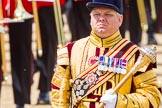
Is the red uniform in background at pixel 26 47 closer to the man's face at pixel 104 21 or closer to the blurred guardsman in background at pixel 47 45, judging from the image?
the blurred guardsman in background at pixel 47 45

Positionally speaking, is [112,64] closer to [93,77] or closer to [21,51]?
[93,77]

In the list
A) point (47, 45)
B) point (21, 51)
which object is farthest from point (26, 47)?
point (47, 45)

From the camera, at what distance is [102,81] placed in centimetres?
501

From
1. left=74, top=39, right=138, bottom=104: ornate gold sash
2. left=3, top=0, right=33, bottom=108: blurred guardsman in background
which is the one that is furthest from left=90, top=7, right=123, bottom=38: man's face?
left=3, top=0, right=33, bottom=108: blurred guardsman in background

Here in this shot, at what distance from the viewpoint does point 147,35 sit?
10.8 m

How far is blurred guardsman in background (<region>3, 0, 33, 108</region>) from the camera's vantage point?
859cm

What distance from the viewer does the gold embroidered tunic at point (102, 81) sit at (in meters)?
4.97

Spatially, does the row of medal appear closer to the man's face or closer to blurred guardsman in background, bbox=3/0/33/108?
the man's face

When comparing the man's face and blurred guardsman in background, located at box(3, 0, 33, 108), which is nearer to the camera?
the man's face

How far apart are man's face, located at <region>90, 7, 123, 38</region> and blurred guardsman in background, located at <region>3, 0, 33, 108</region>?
3.54 meters

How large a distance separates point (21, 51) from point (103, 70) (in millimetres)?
3750

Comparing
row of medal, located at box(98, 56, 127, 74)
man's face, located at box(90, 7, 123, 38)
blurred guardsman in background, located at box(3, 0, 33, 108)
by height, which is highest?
man's face, located at box(90, 7, 123, 38)

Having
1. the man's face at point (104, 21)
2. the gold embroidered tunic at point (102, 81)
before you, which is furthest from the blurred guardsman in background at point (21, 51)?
the man's face at point (104, 21)

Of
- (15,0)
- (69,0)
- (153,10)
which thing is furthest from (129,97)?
(153,10)
